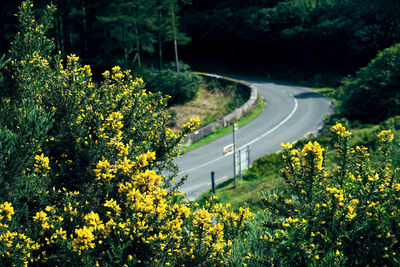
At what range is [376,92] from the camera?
21625 millimetres

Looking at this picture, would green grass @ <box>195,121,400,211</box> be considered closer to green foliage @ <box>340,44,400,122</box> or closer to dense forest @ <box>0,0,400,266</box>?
green foliage @ <box>340,44,400,122</box>

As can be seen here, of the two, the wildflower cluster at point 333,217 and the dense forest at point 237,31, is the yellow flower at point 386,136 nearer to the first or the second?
the wildflower cluster at point 333,217

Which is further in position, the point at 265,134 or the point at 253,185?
the point at 265,134

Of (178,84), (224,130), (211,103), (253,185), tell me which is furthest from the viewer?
(211,103)

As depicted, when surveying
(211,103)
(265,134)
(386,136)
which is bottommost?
(265,134)

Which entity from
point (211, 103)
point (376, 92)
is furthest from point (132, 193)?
point (211, 103)

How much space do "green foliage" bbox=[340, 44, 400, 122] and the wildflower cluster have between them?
16883mm

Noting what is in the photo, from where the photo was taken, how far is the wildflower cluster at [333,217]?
534cm

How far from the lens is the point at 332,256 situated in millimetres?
5113

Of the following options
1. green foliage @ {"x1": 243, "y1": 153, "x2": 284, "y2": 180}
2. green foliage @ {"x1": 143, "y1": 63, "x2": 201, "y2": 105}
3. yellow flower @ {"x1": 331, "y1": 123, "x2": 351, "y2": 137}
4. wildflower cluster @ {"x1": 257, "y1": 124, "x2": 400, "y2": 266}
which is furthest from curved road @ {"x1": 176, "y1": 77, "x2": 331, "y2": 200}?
yellow flower @ {"x1": 331, "y1": 123, "x2": 351, "y2": 137}

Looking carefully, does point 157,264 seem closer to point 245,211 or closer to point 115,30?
point 245,211

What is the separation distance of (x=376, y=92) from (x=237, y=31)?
33.7 metres

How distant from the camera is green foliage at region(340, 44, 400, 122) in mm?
21344

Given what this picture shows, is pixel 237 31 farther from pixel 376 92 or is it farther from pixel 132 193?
pixel 132 193
